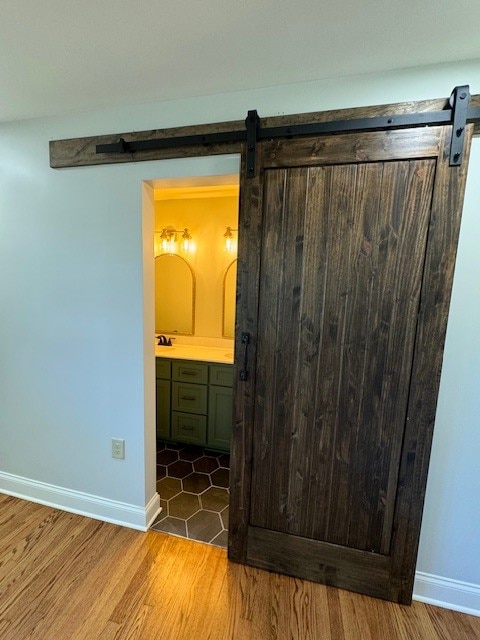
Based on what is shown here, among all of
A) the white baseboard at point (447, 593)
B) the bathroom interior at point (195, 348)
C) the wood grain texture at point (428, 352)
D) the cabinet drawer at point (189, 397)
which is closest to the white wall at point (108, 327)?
the white baseboard at point (447, 593)

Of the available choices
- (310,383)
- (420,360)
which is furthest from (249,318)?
(420,360)

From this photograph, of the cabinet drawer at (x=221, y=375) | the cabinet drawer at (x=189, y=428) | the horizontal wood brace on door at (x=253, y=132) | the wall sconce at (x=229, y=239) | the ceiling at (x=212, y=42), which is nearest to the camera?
the ceiling at (x=212, y=42)

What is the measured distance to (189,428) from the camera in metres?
2.71

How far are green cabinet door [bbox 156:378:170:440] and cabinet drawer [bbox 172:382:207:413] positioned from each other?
0.07 m

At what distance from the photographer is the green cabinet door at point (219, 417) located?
2.57 metres

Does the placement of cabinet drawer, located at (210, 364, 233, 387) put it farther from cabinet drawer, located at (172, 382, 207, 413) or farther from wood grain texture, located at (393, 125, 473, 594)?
wood grain texture, located at (393, 125, 473, 594)

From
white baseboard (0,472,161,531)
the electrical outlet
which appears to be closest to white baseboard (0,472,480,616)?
white baseboard (0,472,161,531)

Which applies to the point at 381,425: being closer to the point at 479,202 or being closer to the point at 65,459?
the point at 479,202

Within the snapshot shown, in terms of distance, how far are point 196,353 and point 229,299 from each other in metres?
0.61

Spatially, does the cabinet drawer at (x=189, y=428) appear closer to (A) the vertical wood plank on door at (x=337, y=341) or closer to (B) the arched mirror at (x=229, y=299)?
(B) the arched mirror at (x=229, y=299)

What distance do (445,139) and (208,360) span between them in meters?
2.04

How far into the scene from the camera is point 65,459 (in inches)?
78.5

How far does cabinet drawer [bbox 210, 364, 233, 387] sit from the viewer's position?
8.34ft

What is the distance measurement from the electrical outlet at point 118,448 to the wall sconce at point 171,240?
1.88 metres
